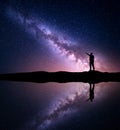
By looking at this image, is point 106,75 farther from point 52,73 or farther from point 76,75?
point 52,73

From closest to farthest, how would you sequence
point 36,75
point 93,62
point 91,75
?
point 93,62
point 91,75
point 36,75

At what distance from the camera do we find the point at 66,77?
32.6 meters

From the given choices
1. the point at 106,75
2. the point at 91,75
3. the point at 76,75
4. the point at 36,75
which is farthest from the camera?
the point at 36,75

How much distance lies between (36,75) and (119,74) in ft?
38.0

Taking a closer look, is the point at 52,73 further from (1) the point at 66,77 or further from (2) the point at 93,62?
(2) the point at 93,62

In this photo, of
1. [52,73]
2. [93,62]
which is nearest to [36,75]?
[52,73]

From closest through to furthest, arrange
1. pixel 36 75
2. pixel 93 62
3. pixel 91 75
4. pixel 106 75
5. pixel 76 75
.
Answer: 1. pixel 93 62
2. pixel 91 75
3. pixel 106 75
4. pixel 76 75
5. pixel 36 75

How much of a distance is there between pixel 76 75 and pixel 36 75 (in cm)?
644

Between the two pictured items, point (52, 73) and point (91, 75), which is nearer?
point (91, 75)

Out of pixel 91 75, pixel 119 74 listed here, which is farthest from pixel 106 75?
pixel 91 75

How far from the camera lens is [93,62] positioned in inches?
982

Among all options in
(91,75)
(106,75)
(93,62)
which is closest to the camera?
(93,62)

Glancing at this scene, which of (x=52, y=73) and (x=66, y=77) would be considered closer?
(x=66, y=77)

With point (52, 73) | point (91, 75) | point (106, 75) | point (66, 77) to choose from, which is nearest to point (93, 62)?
point (91, 75)
